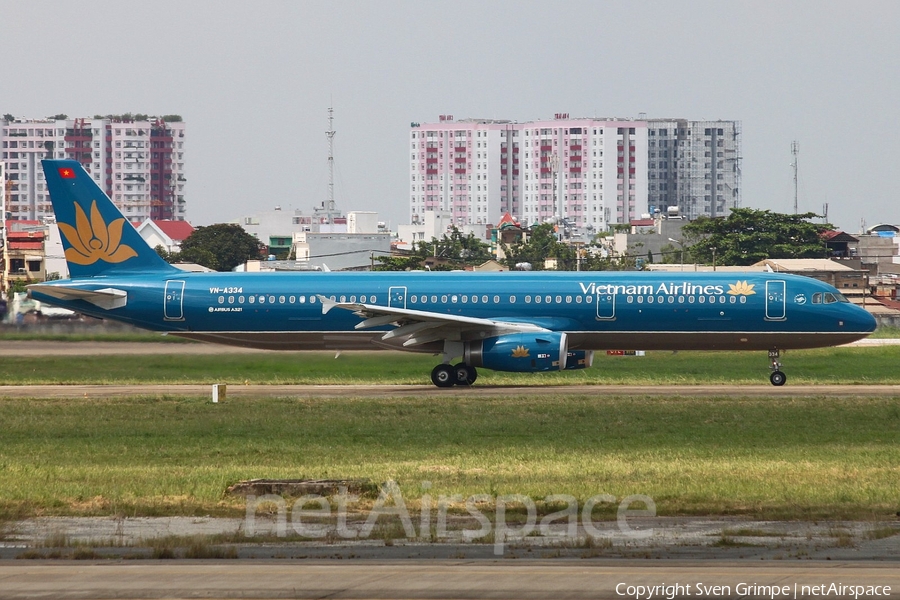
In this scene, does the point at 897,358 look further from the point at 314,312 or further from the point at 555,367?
the point at 314,312

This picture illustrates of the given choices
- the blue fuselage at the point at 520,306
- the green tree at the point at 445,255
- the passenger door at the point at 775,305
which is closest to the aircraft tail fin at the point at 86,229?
the blue fuselage at the point at 520,306

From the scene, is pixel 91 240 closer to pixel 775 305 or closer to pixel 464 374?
pixel 464 374

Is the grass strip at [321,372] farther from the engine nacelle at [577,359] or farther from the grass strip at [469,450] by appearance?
the grass strip at [469,450]

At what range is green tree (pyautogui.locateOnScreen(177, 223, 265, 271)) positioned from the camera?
130 metres

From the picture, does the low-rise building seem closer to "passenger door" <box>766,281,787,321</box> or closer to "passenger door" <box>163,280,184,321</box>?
"passenger door" <box>163,280,184,321</box>

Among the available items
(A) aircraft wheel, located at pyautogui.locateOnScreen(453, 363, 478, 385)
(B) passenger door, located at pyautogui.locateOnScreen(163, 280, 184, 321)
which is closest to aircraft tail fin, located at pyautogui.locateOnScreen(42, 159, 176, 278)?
(B) passenger door, located at pyautogui.locateOnScreen(163, 280, 184, 321)

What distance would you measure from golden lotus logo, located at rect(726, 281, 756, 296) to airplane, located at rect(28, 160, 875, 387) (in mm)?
32

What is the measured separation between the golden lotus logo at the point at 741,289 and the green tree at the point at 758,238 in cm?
7474

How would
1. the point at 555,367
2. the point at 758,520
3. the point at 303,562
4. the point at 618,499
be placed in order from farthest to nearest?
1. the point at 555,367
2. the point at 618,499
3. the point at 758,520
4. the point at 303,562

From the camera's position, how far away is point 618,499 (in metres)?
19.3

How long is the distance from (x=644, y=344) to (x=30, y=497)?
79.1 feet

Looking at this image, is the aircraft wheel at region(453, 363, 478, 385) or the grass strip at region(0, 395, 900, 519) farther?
the aircraft wheel at region(453, 363, 478, 385)

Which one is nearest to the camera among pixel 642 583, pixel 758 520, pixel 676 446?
pixel 642 583

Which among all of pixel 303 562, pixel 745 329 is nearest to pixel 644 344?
pixel 745 329
